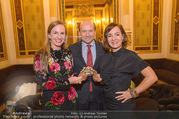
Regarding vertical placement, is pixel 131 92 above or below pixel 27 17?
below

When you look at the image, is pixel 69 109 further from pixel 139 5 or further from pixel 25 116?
pixel 139 5

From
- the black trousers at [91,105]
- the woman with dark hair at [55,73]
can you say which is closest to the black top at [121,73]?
the woman with dark hair at [55,73]

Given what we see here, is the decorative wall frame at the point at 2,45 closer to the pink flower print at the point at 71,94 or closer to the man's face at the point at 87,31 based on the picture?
the man's face at the point at 87,31

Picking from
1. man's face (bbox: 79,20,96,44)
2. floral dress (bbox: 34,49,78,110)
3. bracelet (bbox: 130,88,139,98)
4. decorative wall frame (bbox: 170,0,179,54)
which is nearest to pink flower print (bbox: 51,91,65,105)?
floral dress (bbox: 34,49,78,110)

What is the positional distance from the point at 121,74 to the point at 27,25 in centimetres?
563

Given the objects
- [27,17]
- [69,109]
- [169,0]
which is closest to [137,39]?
[169,0]

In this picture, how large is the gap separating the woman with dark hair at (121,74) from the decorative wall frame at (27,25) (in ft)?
16.9

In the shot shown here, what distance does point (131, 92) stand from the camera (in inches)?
57.7

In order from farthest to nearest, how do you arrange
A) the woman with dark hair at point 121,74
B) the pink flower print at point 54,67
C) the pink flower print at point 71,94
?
the pink flower print at point 71,94 → the pink flower print at point 54,67 → the woman with dark hair at point 121,74

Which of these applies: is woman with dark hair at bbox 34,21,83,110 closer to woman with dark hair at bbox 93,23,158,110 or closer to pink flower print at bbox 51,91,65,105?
pink flower print at bbox 51,91,65,105

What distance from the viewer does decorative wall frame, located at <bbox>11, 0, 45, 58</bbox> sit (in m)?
5.80

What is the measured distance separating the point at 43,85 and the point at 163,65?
5596mm

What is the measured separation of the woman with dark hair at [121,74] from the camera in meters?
1.41

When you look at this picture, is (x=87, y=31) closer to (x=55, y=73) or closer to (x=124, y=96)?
(x=55, y=73)
